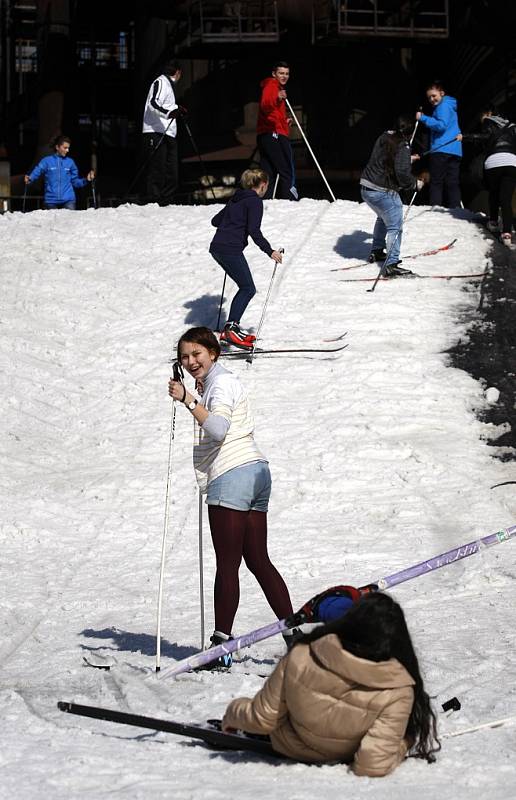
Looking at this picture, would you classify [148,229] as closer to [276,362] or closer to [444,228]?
[444,228]

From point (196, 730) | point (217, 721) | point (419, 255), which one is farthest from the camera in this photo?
point (419, 255)

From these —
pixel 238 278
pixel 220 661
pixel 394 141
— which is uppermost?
pixel 394 141

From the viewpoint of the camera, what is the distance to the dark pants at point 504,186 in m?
15.1

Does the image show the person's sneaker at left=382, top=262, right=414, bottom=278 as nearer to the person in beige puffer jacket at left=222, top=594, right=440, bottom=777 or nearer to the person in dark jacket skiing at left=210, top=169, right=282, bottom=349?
the person in dark jacket skiing at left=210, top=169, right=282, bottom=349

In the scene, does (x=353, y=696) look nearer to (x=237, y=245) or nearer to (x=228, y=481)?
(x=228, y=481)

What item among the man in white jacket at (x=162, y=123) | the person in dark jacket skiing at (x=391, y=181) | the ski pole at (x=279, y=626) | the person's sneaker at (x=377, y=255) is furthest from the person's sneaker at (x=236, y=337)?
the ski pole at (x=279, y=626)

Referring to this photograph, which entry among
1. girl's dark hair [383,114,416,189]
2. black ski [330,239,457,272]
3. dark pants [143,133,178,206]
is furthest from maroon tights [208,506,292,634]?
dark pants [143,133,178,206]

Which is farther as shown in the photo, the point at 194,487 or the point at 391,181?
the point at 391,181

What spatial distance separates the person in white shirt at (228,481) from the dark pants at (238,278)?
20.5ft

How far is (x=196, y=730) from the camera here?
15.0 ft

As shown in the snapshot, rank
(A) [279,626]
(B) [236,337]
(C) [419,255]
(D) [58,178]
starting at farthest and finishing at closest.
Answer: (D) [58,178]
(C) [419,255]
(B) [236,337]
(A) [279,626]

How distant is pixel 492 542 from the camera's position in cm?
554

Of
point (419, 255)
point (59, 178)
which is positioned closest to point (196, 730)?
point (419, 255)

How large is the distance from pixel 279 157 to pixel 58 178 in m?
3.77
